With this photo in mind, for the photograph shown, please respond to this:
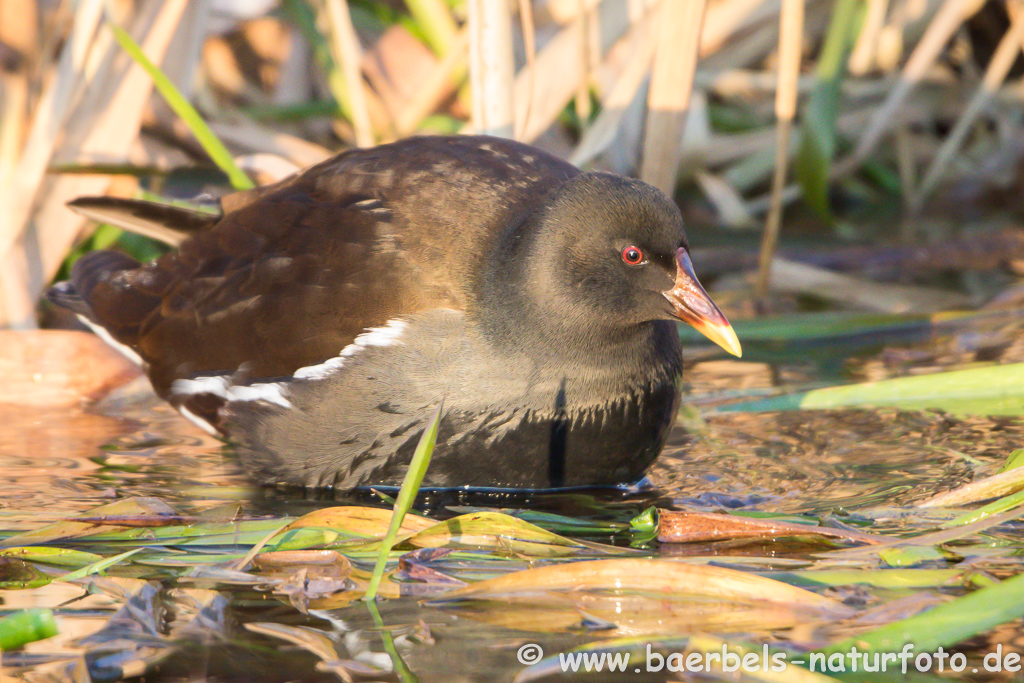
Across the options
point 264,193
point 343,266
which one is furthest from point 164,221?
point 343,266

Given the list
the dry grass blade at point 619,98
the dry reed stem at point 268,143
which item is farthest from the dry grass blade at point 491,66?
the dry reed stem at point 268,143

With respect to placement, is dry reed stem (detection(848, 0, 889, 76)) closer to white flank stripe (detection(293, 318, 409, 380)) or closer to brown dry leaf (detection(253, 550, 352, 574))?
white flank stripe (detection(293, 318, 409, 380))

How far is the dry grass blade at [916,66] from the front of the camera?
468 centimetres

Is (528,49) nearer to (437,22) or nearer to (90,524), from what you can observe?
(437,22)

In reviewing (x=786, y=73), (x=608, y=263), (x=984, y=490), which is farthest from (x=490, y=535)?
(x=786, y=73)

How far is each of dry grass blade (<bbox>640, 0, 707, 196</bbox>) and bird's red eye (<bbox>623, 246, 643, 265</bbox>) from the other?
90 centimetres

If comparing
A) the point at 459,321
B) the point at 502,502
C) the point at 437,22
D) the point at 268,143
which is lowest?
the point at 502,502

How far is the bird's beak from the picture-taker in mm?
2709

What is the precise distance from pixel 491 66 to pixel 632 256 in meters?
0.95

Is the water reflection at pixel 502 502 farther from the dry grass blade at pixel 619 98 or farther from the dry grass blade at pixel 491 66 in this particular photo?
the dry grass blade at pixel 491 66

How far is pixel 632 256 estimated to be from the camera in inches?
108

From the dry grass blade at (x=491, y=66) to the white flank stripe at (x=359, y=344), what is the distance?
0.97 metres

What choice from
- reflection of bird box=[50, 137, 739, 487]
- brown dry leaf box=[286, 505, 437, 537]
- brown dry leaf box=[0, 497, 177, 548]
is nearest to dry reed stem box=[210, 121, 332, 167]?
reflection of bird box=[50, 137, 739, 487]

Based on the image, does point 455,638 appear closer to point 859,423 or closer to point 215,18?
point 859,423
